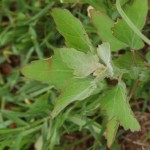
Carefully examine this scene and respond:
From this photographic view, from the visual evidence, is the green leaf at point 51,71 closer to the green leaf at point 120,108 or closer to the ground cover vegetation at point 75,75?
the ground cover vegetation at point 75,75

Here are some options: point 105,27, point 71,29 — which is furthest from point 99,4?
point 71,29

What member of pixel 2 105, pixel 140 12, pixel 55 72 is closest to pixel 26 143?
pixel 2 105

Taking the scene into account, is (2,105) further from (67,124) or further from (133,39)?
(133,39)

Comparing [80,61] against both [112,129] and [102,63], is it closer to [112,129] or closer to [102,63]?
[102,63]

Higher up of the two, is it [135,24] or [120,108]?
[135,24]

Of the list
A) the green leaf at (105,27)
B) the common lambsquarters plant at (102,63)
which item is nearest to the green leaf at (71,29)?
the common lambsquarters plant at (102,63)
